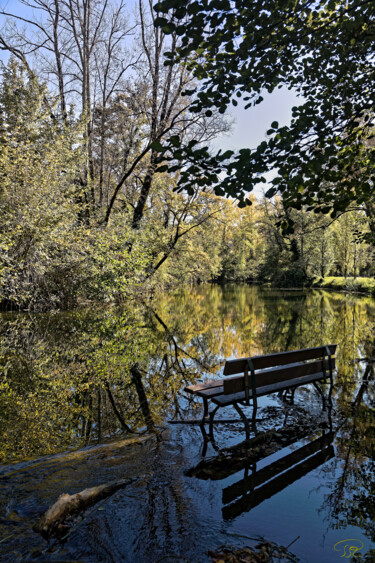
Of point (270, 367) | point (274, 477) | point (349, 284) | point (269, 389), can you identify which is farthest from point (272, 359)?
point (349, 284)

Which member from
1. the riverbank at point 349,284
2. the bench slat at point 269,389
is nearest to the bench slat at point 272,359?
the bench slat at point 269,389

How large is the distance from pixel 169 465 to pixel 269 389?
196cm

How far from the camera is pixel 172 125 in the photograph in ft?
68.0

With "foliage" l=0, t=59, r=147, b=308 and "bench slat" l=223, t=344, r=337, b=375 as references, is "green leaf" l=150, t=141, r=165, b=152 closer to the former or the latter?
"bench slat" l=223, t=344, r=337, b=375

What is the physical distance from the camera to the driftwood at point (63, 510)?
2809mm

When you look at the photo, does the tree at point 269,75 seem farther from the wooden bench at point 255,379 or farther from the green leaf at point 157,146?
the wooden bench at point 255,379

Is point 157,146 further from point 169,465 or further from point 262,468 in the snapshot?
point 262,468

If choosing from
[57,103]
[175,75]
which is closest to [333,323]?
[175,75]

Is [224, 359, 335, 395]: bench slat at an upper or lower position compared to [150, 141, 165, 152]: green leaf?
lower

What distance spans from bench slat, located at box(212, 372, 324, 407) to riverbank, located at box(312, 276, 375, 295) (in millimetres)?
28051

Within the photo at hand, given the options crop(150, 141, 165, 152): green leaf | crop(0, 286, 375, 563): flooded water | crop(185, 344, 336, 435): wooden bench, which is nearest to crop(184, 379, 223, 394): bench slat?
crop(185, 344, 336, 435): wooden bench

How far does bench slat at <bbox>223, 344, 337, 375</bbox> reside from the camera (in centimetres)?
474

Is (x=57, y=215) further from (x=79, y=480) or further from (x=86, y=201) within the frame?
(x=79, y=480)

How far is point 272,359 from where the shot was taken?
516 centimetres
